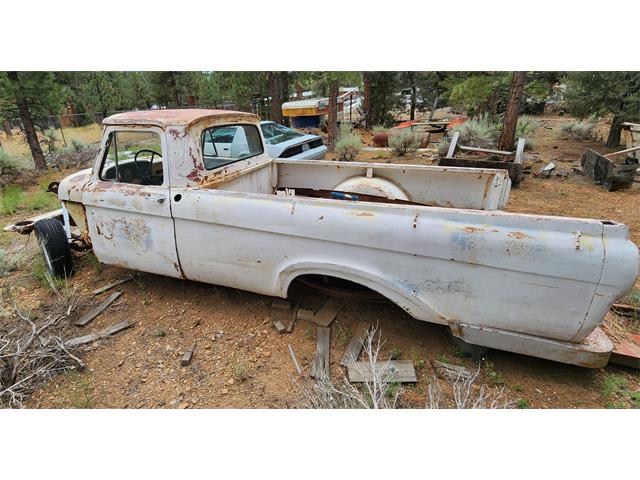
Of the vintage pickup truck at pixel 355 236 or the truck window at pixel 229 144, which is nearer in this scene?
the vintage pickup truck at pixel 355 236

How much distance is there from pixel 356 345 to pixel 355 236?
0.98 meters

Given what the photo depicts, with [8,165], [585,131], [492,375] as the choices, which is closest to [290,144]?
[492,375]

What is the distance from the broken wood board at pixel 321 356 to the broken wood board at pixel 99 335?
5.86 ft

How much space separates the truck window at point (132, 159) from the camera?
11.4 ft

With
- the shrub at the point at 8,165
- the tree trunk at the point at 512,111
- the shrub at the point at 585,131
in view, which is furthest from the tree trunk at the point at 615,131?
the shrub at the point at 8,165

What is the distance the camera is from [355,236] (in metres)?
2.54

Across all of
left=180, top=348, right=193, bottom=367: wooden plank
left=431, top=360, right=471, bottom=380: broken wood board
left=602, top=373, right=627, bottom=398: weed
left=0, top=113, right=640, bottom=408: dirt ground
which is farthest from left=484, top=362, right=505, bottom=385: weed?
left=180, top=348, right=193, bottom=367: wooden plank

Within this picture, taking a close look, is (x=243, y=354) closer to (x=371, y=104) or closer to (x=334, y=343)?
(x=334, y=343)

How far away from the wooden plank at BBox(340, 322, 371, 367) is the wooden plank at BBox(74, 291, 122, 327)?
246 cm

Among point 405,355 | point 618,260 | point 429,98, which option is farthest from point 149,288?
point 429,98

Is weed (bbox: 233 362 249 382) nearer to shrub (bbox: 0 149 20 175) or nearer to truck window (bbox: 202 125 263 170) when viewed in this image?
truck window (bbox: 202 125 263 170)

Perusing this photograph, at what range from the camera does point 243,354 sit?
300cm

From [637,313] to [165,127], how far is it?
4424mm

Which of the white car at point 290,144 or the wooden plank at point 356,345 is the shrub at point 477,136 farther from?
the wooden plank at point 356,345
